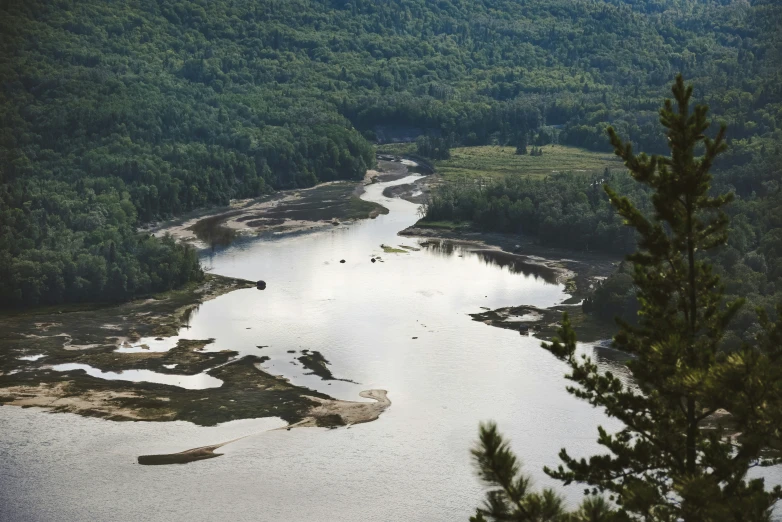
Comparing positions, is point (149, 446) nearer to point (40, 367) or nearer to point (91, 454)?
point (91, 454)

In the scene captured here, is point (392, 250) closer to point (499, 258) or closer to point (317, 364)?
point (499, 258)

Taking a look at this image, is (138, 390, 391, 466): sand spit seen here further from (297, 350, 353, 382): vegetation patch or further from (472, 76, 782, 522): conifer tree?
(472, 76, 782, 522): conifer tree

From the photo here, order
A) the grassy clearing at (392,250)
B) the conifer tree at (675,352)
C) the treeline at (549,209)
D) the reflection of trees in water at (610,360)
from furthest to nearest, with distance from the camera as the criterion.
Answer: the treeline at (549,209), the grassy clearing at (392,250), the reflection of trees in water at (610,360), the conifer tree at (675,352)

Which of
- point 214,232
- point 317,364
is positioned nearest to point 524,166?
point 214,232

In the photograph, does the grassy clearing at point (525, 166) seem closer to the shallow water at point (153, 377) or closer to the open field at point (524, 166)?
the open field at point (524, 166)

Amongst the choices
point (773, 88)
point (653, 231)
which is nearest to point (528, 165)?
point (773, 88)

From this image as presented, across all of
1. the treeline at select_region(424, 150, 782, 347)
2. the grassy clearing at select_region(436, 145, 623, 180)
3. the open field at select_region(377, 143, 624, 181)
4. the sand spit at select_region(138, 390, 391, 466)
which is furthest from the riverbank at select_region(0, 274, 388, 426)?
the grassy clearing at select_region(436, 145, 623, 180)

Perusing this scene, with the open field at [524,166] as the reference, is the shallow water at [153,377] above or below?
below

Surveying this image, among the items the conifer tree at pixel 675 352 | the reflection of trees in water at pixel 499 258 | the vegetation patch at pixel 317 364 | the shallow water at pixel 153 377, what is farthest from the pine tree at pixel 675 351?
the reflection of trees in water at pixel 499 258
